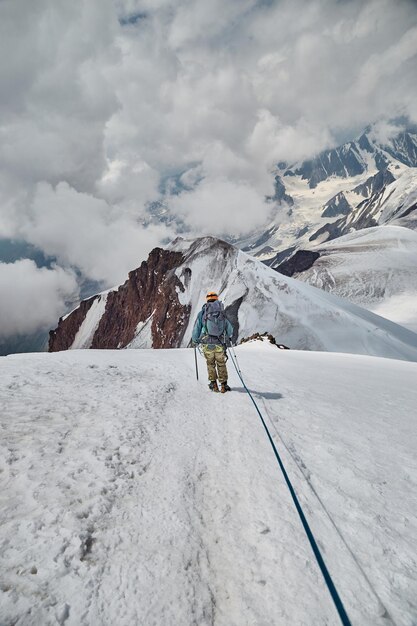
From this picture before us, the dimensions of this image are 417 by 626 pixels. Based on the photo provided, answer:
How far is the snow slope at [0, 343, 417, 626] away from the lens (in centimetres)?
239

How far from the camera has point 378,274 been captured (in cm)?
10231

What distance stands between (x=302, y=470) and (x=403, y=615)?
6.29ft

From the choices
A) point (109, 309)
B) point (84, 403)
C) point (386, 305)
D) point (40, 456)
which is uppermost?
point (109, 309)

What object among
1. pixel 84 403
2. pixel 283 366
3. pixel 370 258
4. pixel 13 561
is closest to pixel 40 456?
pixel 13 561

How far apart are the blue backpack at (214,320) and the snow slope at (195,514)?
2.58 meters

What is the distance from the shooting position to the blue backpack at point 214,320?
28.8 feet

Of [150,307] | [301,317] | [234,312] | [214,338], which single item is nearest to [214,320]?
[214,338]

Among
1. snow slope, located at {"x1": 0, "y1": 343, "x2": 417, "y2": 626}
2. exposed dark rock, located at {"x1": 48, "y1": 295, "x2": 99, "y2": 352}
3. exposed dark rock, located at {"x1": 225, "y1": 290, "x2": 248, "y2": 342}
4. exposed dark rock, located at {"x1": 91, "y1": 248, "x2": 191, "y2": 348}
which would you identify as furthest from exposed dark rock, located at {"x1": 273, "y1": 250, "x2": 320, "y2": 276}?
snow slope, located at {"x1": 0, "y1": 343, "x2": 417, "y2": 626}

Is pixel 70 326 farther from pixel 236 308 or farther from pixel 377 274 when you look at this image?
pixel 377 274

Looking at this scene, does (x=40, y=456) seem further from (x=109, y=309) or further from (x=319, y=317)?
(x=109, y=309)

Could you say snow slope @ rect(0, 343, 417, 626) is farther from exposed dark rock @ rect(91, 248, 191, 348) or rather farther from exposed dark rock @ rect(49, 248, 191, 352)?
exposed dark rock @ rect(91, 248, 191, 348)

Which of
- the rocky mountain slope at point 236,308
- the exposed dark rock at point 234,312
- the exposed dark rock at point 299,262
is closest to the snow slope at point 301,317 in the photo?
the rocky mountain slope at point 236,308

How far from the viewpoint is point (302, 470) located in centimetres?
426

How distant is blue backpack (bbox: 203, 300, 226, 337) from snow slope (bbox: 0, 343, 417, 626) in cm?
258
